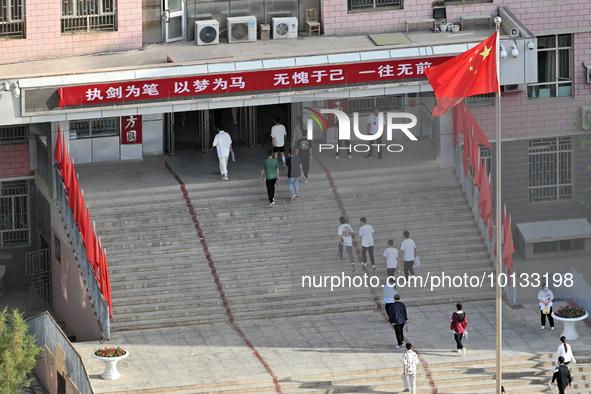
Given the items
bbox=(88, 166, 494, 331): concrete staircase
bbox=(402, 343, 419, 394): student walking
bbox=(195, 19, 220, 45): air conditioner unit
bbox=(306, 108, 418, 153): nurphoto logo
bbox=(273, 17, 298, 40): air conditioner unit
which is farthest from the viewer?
bbox=(273, 17, 298, 40): air conditioner unit

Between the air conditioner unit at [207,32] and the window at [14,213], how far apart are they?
705 centimetres

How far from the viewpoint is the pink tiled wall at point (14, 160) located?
167ft

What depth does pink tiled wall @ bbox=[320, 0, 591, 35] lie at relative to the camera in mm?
50812

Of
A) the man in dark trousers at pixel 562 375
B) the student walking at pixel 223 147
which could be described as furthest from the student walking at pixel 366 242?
the man in dark trousers at pixel 562 375

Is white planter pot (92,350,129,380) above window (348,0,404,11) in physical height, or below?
below

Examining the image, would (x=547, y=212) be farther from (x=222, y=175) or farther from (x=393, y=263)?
(x=222, y=175)

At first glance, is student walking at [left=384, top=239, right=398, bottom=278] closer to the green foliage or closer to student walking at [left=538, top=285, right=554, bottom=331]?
student walking at [left=538, top=285, right=554, bottom=331]

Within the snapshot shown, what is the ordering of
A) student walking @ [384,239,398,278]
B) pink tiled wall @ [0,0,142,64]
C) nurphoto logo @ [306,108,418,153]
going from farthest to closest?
nurphoto logo @ [306,108,418,153], student walking @ [384,239,398,278], pink tiled wall @ [0,0,142,64]

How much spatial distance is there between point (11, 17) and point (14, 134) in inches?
170

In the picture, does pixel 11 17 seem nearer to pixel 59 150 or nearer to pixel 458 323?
pixel 59 150

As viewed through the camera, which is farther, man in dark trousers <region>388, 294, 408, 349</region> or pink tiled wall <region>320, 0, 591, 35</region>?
pink tiled wall <region>320, 0, 591, 35</region>

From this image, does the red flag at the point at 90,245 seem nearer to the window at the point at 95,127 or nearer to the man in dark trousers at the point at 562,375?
the window at the point at 95,127

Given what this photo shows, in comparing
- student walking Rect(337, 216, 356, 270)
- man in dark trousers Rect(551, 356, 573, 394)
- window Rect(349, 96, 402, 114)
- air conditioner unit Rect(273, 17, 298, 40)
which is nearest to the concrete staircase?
student walking Rect(337, 216, 356, 270)

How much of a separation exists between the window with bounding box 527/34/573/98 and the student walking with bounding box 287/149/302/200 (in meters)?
7.98
